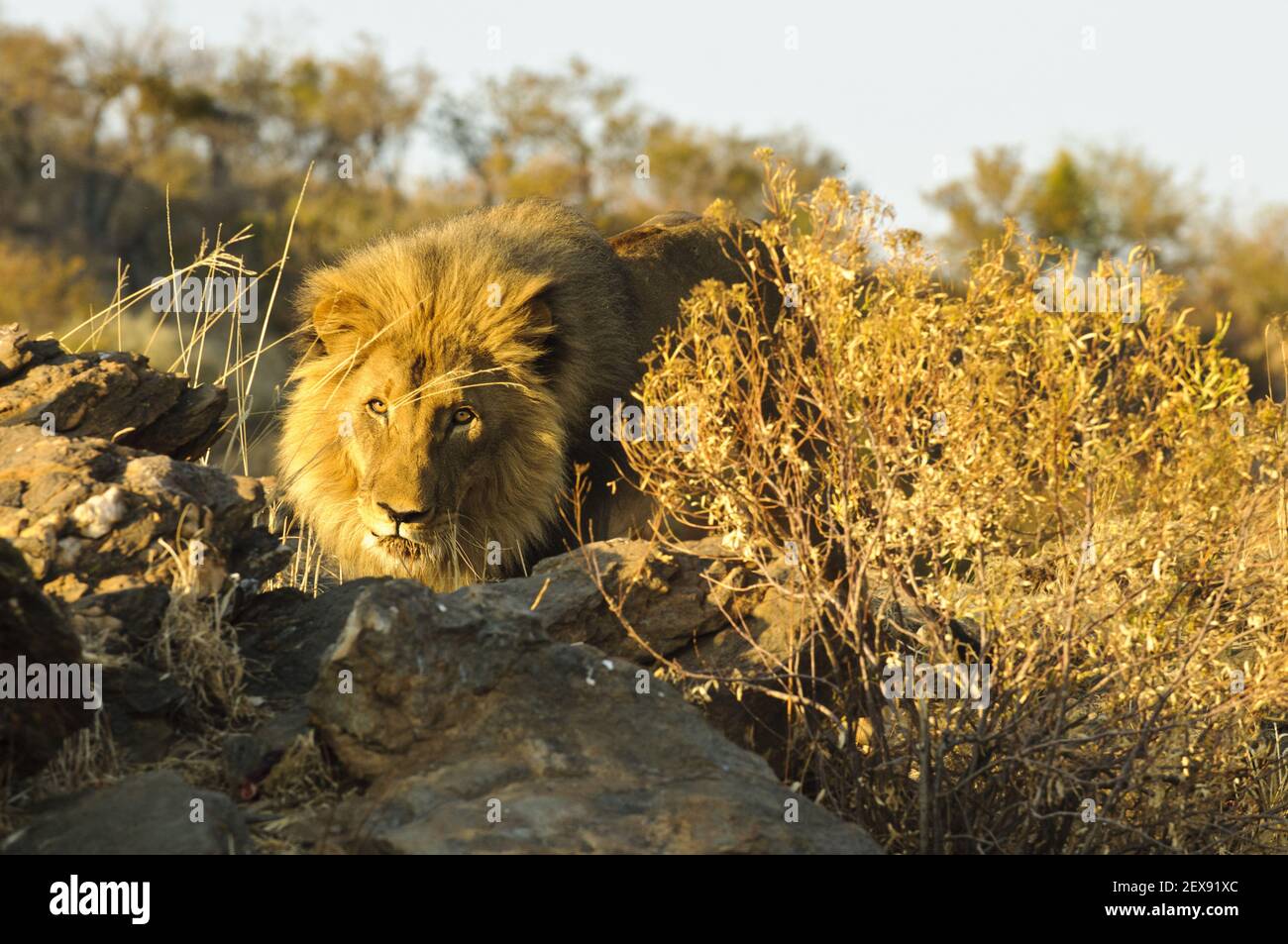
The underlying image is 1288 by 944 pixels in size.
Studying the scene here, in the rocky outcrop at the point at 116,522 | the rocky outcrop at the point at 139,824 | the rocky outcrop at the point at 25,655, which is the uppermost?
the rocky outcrop at the point at 116,522

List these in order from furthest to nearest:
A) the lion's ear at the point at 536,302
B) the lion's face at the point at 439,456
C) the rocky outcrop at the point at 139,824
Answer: the lion's ear at the point at 536,302 → the lion's face at the point at 439,456 → the rocky outcrop at the point at 139,824

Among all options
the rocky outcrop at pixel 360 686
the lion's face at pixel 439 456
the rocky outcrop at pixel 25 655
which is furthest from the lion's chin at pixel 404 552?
the rocky outcrop at pixel 25 655

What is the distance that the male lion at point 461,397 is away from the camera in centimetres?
636

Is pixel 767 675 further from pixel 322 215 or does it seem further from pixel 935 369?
pixel 322 215

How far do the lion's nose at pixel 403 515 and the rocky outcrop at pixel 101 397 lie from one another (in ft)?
2.46

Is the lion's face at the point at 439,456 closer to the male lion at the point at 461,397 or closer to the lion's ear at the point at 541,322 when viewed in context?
the male lion at the point at 461,397

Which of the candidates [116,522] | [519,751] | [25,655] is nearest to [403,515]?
[116,522]

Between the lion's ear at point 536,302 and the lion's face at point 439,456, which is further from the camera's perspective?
the lion's ear at point 536,302

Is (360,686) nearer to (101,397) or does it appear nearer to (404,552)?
(101,397)

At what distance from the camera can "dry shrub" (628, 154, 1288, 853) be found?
15.7 ft

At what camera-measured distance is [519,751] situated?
164 inches

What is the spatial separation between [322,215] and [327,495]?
30.3m

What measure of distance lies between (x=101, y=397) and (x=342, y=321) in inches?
58.2

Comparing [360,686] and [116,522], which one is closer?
[360,686]
